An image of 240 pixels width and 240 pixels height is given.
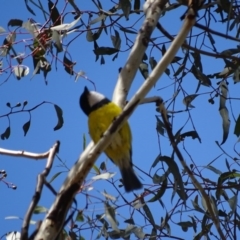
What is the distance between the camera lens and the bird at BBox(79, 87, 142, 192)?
2.56 meters

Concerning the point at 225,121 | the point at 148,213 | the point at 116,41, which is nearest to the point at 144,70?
the point at 116,41

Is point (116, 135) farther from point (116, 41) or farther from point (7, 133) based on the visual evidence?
point (116, 41)

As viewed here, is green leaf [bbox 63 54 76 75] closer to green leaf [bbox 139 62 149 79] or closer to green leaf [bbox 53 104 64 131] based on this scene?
green leaf [bbox 53 104 64 131]

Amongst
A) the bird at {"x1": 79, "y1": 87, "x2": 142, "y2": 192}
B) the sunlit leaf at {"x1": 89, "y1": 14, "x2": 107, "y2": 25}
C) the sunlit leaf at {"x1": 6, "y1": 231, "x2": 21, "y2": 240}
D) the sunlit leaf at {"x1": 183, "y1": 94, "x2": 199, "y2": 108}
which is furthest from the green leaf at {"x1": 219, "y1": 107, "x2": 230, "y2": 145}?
the sunlit leaf at {"x1": 6, "y1": 231, "x2": 21, "y2": 240}

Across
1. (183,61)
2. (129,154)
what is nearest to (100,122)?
(129,154)

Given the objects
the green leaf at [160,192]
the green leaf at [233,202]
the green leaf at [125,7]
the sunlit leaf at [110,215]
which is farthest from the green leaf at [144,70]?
the sunlit leaf at [110,215]

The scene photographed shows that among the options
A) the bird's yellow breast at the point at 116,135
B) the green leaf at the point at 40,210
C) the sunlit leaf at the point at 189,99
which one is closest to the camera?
the green leaf at the point at 40,210

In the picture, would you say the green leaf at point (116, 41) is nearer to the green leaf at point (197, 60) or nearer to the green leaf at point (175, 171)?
the green leaf at point (197, 60)

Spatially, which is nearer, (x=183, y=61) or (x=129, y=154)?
(x=129, y=154)

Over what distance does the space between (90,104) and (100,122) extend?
0.21 metres

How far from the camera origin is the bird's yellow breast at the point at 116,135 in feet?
8.39

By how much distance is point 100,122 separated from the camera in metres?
2.60

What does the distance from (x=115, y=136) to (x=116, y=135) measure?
2.2 inches

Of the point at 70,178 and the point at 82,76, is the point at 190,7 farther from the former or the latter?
the point at 82,76
